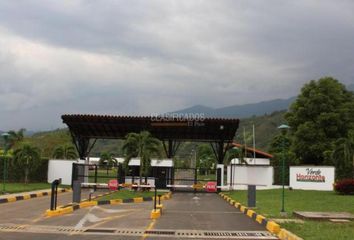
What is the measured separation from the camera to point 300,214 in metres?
17.2

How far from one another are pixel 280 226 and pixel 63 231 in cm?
583

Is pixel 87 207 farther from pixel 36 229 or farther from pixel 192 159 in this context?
pixel 192 159

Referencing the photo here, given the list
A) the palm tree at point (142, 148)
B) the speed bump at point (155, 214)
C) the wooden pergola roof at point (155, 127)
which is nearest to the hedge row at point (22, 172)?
Answer: the wooden pergola roof at point (155, 127)

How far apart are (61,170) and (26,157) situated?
451cm

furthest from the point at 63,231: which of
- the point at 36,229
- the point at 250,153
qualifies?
the point at 250,153

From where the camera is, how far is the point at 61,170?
45.1 meters

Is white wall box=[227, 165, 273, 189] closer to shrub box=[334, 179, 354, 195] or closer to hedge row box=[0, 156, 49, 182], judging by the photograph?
shrub box=[334, 179, 354, 195]

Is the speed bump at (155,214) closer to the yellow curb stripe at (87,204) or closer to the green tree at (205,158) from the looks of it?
the yellow curb stripe at (87,204)

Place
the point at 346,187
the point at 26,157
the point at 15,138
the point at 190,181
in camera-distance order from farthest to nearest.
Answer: the point at 190,181 < the point at 15,138 < the point at 26,157 < the point at 346,187

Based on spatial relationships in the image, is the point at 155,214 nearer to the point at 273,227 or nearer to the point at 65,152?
the point at 273,227

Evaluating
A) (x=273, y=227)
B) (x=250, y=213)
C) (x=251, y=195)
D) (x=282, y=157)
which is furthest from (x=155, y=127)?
(x=273, y=227)

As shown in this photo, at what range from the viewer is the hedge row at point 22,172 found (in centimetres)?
4182

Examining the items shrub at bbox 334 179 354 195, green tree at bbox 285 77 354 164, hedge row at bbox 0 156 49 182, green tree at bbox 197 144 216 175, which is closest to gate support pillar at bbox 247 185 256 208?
shrub at bbox 334 179 354 195

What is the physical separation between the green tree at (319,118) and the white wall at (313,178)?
48.6 feet
